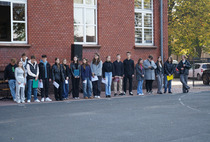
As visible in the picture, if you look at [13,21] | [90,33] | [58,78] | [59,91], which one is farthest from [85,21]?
[59,91]

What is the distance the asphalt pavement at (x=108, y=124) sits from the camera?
695cm

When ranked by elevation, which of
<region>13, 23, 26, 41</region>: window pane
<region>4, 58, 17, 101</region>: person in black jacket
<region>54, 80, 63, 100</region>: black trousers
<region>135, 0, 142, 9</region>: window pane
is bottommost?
<region>54, 80, 63, 100</region>: black trousers

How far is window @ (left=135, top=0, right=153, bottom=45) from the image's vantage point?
2156 cm

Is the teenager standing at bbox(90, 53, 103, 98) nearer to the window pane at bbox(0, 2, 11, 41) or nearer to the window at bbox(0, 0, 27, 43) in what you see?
the window at bbox(0, 0, 27, 43)

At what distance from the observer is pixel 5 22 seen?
1700cm

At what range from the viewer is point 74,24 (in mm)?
19156

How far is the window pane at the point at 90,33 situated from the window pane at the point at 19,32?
11.9ft

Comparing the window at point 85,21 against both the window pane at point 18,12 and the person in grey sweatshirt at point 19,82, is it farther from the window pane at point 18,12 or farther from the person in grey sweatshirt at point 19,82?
the person in grey sweatshirt at point 19,82

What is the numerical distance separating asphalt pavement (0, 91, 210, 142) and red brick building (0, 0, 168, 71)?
20.7 feet

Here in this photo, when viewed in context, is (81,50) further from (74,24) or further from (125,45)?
(125,45)

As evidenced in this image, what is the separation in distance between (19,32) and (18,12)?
96cm

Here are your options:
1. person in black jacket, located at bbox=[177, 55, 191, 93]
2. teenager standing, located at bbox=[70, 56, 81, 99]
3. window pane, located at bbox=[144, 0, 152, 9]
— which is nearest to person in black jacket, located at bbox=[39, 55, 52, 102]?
teenager standing, located at bbox=[70, 56, 81, 99]

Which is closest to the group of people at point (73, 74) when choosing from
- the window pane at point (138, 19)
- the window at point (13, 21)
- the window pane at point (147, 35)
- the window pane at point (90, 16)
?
the window at point (13, 21)

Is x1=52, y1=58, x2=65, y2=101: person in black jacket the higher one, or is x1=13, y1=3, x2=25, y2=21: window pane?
x1=13, y1=3, x2=25, y2=21: window pane
